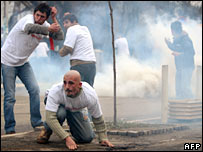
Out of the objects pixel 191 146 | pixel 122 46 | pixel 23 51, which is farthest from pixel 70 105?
pixel 122 46

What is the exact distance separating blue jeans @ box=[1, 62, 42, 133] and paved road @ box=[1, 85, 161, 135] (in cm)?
58

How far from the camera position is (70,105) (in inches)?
234

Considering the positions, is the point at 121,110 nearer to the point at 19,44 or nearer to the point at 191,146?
the point at 19,44

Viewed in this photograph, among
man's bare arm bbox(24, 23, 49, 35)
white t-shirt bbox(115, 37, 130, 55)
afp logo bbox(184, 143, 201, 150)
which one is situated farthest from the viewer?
white t-shirt bbox(115, 37, 130, 55)

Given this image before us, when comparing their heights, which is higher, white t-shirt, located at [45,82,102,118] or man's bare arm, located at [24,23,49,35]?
man's bare arm, located at [24,23,49,35]

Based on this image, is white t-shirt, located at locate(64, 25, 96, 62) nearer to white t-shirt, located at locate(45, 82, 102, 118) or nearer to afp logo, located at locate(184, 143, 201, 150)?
white t-shirt, located at locate(45, 82, 102, 118)

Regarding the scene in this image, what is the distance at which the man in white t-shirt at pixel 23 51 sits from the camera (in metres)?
7.11

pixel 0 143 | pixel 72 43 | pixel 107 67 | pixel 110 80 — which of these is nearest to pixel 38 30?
pixel 72 43

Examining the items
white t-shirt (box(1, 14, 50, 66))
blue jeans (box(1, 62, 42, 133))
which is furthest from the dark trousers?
white t-shirt (box(1, 14, 50, 66))

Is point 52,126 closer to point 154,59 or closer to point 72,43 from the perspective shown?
point 72,43

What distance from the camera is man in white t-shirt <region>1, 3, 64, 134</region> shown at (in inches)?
280

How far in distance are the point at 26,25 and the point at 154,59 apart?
14.3 metres

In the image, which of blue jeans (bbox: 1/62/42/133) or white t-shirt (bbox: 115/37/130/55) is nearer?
blue jeans (bbox: 1/62/42/133)

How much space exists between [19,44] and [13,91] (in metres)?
0.66
